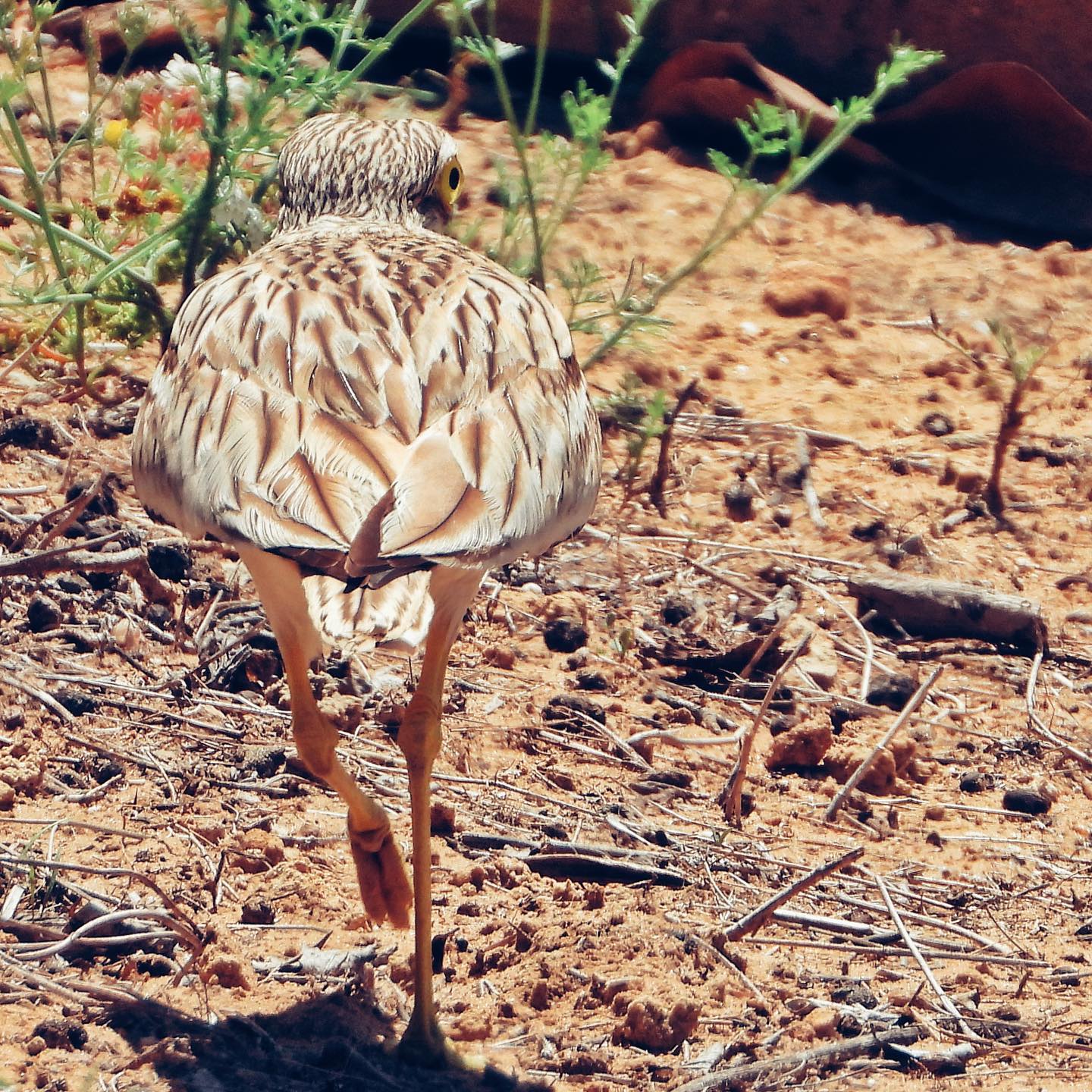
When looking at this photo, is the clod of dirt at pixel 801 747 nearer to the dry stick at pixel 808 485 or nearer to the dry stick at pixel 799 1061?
the dry stick at pixel 799 1061

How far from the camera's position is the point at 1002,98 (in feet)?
26.6

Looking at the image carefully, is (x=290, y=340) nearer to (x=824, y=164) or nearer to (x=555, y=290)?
(x=555, y=290)

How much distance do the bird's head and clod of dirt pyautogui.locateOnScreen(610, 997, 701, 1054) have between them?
2.30 meters

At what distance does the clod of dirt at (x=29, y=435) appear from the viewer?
559cm

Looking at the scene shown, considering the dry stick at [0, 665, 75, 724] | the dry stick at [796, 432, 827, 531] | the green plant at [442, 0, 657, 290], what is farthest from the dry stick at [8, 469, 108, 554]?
the dry stick at [796, 432, 827, 531]

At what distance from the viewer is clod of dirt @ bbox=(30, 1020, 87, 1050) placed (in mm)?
3332

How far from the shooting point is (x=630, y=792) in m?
4.54

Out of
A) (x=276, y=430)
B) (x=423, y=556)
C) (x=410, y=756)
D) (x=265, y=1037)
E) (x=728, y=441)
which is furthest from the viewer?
(x=728, y=441)

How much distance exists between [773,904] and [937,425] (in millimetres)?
3303

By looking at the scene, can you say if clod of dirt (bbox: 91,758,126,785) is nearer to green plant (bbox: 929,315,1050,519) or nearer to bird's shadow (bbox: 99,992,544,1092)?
A: bird's shadow (bbox: 99,992,544,1092)

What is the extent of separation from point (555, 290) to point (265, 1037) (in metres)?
4.29

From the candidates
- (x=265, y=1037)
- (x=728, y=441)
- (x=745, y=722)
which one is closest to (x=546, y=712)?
(x=745, y=722)

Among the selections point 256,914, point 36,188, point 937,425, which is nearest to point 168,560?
point 36,188

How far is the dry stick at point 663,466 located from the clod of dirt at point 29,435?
2.03 m
